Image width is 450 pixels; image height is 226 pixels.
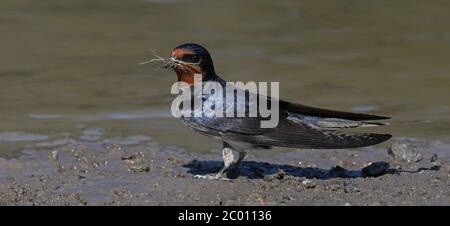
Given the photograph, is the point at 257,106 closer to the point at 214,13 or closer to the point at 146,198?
the point at 146,198

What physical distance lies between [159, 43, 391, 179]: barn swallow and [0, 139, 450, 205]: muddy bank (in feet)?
0.89

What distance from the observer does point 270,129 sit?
285 inches

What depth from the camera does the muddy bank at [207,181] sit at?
6.83 meters

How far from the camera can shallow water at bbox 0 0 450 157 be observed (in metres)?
8.70

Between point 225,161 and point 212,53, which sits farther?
point 212,53

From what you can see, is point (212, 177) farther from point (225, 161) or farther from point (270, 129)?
point (270, 129)

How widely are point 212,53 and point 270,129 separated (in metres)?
3.71

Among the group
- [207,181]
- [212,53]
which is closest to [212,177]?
[207,181]

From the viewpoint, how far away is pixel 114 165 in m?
7.73
